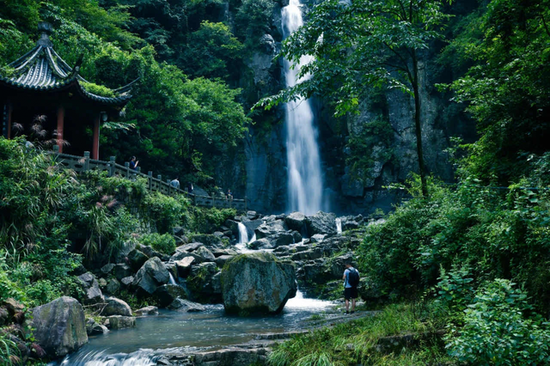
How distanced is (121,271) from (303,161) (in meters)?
25.5

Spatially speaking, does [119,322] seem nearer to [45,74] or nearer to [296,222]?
[45,74]

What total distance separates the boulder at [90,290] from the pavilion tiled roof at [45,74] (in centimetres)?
864

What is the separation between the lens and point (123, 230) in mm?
14891

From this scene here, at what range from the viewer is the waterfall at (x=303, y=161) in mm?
36969

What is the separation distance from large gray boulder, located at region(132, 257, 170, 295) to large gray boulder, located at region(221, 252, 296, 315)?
2670 millimetres

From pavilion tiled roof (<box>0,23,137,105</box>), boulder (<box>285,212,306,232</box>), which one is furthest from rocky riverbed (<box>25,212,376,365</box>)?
pavilion tiled roof (<box>0,23,137,105</box>)

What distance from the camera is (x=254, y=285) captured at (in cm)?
1221

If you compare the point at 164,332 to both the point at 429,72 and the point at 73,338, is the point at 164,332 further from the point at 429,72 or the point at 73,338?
the point at 429,72

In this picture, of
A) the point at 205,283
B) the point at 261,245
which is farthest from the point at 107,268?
the point at 261,245

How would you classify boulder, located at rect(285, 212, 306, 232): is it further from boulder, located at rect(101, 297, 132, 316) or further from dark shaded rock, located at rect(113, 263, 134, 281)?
boulder, located at rect(101, 297, 132, 316)

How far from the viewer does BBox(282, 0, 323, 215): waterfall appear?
37.0m

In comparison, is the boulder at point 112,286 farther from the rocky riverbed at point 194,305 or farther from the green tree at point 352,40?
the green tree at point 352,40

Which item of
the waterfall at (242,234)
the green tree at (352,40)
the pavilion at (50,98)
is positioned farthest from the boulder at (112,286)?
the waterfall at (242,234)

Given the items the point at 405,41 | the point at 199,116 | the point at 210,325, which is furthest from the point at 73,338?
the point at 199,116
